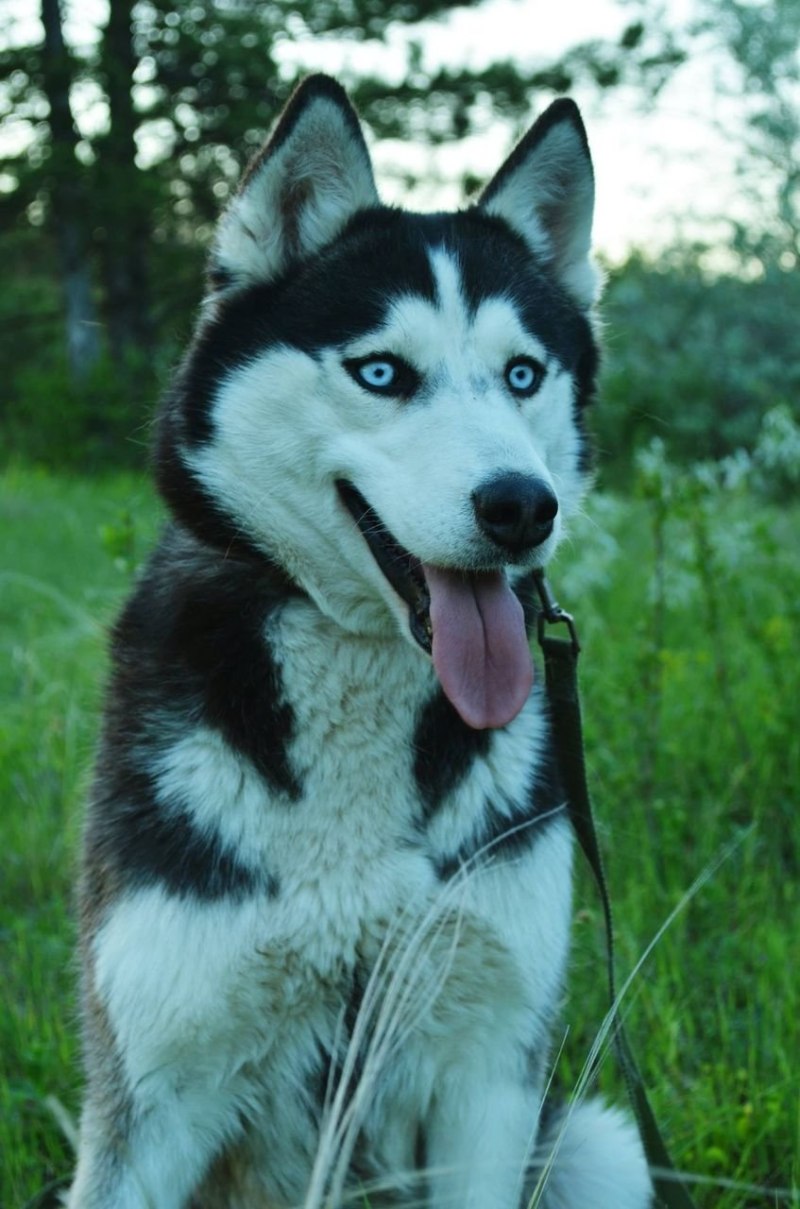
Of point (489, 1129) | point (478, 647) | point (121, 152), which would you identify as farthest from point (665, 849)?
point (121, 152)

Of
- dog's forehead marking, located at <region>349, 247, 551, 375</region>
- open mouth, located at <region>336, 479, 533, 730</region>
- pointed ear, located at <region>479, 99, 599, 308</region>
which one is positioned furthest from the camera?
pointed ear, located at <region>479, 99, 599, 308</region>

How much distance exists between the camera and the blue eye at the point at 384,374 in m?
2.02

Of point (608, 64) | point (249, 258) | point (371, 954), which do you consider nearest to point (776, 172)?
point (608, 64)

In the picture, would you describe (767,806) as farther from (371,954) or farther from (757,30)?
(757,30)

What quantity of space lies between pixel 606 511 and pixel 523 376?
8.09ft

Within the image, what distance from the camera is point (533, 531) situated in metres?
1.86

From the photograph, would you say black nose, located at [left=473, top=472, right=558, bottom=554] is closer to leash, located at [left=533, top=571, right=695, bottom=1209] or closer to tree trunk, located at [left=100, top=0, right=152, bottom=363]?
leash, located at [left=533, top=571, right=695, bottom=1209]

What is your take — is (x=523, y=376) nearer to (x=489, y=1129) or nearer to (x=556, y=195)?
(x=556, y=195)

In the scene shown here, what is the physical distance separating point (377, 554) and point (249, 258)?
593 mm

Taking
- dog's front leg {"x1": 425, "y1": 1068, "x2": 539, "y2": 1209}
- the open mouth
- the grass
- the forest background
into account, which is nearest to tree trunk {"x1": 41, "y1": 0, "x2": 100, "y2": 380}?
the forest background

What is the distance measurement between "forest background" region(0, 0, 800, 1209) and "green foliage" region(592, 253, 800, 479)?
47 mm

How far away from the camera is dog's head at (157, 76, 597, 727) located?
1.90 m

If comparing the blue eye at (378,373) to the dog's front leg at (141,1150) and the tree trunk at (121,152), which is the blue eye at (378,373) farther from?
the tree trunk at (121,152)

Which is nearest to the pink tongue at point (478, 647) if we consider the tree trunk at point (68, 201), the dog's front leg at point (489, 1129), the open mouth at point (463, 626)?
the open mouth at point (463, 626)
